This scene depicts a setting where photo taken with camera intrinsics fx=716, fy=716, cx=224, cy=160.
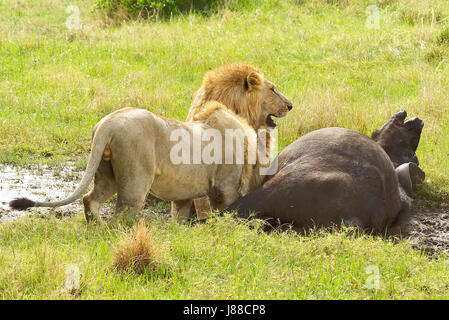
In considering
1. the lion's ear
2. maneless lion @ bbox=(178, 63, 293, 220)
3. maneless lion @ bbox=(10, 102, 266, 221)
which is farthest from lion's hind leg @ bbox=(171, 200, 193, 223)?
the lion's ear

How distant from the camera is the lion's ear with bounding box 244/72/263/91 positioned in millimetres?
5891

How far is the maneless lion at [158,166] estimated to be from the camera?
4598 mm

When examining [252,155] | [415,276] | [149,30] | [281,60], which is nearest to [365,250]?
[415,276]

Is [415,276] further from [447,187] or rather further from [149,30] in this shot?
[149,30]

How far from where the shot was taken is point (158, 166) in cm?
488

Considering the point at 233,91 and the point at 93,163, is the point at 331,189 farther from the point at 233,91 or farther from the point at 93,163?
the point at 93,163

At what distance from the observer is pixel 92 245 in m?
4.35

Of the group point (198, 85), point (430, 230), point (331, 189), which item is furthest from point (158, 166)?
point (198, 85)

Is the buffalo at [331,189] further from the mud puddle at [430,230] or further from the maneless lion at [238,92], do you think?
the maneless lion at [238,92]

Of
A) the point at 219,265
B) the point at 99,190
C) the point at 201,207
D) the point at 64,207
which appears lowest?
the point at 64,207

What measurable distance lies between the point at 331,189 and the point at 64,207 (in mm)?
2372

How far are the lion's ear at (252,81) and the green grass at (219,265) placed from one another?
1.56 metres
